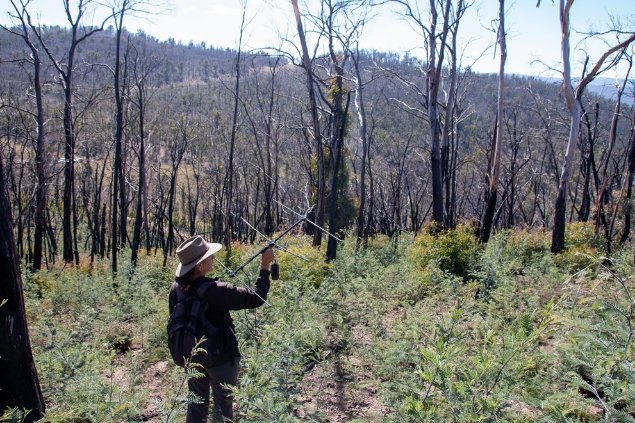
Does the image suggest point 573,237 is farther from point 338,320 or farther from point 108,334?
point 108,334

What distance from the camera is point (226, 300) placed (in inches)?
141

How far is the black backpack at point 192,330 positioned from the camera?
3508 millimetres

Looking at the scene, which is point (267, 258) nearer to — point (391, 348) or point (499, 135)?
point (391, 348)

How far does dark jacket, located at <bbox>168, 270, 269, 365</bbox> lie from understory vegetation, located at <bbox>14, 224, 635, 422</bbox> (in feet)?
0.58

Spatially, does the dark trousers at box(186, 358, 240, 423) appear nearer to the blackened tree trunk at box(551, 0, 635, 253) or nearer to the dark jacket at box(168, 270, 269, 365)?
the dark jacket at box(168, 270, 269, 365)

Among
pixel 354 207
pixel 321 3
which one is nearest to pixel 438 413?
pixel 321 3

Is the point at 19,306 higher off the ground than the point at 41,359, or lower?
higher

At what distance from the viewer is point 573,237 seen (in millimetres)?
13539

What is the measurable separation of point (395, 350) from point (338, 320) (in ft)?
7.82

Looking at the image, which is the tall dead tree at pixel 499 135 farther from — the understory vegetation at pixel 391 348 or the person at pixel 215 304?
the person at pixel 215 304

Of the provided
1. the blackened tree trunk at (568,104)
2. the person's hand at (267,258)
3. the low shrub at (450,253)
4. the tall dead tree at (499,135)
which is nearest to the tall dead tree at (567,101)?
the blackened tree trunk at (568,104)

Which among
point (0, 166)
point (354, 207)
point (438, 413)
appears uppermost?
point (0, 166)

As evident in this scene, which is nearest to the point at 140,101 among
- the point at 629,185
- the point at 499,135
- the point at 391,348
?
the point at 499,135

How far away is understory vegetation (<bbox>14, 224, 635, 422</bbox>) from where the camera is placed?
277 centimetres
